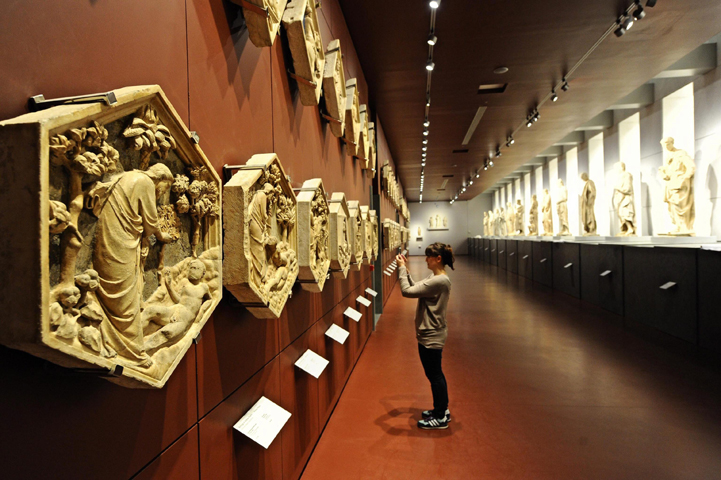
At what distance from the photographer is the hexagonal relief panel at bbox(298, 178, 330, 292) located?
2.59m

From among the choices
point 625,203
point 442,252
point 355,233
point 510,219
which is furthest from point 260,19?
point 510,219

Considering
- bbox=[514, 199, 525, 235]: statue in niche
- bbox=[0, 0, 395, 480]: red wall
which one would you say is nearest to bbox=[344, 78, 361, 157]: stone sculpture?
bbox=[0, 0, 395, 480]: red wall

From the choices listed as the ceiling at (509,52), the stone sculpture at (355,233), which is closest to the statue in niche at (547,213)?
the ceiling at (509,52)

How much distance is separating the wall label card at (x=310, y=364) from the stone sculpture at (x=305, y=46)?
1857 mm

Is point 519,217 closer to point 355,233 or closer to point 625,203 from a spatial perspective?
point 625,203

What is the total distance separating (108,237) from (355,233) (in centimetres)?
339

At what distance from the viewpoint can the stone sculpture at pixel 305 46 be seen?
103 inches

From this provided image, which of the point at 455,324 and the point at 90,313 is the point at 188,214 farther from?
the point at 455,324

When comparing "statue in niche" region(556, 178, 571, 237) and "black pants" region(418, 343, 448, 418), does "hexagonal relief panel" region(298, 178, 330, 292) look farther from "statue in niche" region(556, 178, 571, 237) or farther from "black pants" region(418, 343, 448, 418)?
"statue in niche" region(556, 178, 571, 237)

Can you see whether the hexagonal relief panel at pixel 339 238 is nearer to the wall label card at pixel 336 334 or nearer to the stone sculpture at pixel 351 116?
the wall label card at pixel 336 334

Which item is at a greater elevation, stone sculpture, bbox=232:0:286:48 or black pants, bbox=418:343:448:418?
stone sculpture, bbox=232:0:286:48

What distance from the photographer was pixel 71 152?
2.90ft

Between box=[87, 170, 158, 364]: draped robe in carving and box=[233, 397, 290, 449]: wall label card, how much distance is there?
3.28ft

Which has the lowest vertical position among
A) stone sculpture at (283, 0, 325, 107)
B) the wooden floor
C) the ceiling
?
the wooden floor
